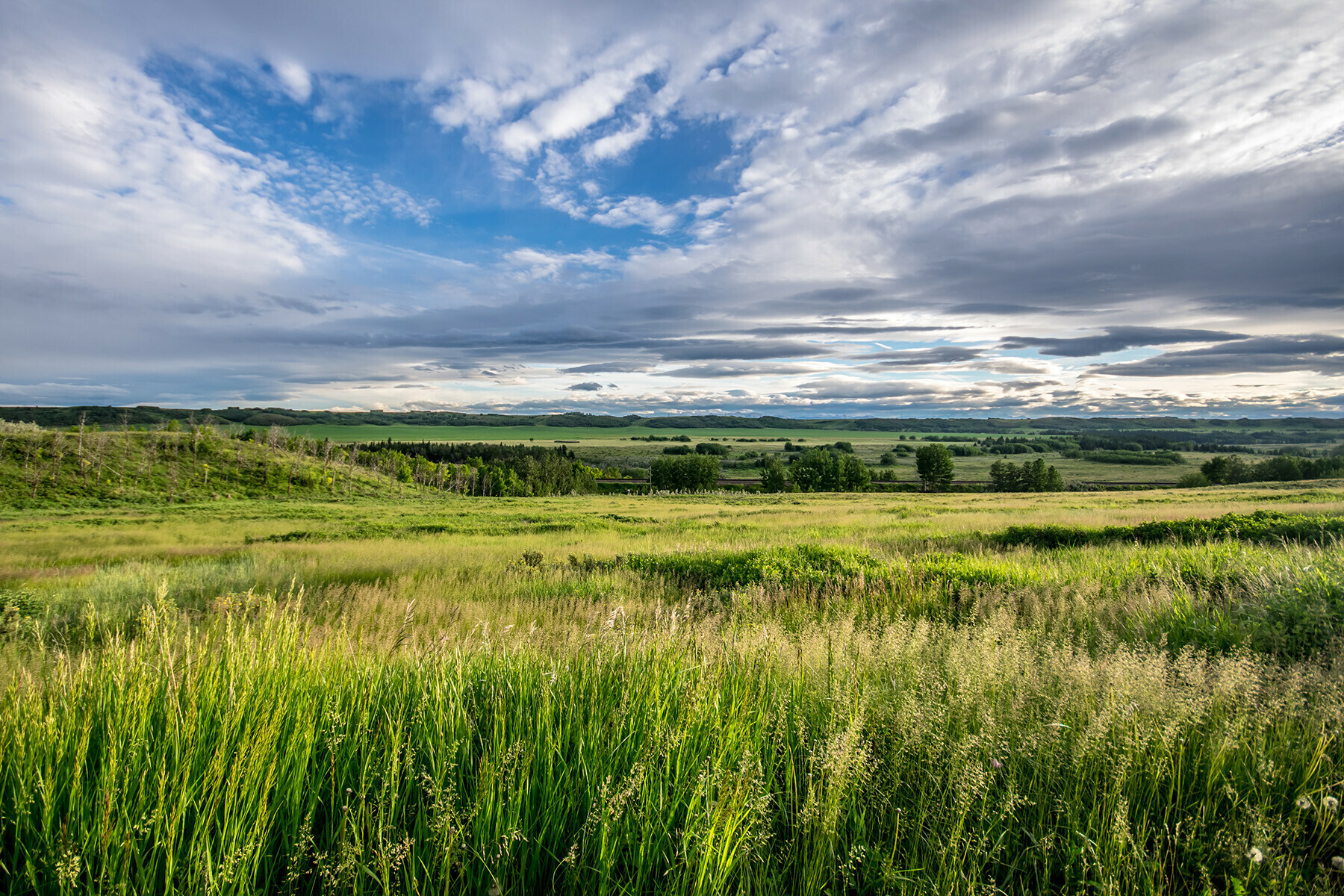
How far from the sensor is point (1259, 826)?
2.69 meters

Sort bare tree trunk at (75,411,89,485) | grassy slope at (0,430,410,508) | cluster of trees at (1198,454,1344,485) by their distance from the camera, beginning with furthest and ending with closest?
cluster of trees at (1198,454,1344,485)
bare tree trunk at (75,411,89,485)
grassy slope at (0,430,410,508)

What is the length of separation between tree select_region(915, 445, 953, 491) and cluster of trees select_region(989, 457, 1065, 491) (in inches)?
Result: 345

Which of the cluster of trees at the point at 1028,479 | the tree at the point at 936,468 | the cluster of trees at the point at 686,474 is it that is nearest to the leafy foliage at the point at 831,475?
the tree at the point at 936,468

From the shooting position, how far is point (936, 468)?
114m

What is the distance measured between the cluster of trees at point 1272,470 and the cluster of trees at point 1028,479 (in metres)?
18.3

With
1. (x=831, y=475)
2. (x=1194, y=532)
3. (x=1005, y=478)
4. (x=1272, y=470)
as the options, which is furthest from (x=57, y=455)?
(x=1272, y=470)

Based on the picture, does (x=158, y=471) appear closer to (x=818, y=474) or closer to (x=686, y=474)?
(x=686, y=474)

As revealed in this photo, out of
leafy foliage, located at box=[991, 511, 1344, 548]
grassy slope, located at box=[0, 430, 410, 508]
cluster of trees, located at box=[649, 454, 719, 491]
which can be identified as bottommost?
cluster of trees, located at box=[649, 454, 719, 491]

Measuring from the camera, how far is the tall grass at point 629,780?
97.7 inches

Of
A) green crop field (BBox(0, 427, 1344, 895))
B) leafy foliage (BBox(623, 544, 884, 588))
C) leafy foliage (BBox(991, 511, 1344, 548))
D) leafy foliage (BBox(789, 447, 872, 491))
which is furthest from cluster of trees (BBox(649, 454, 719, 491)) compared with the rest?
green crop field (BBox(0, 427, 1344, 895))

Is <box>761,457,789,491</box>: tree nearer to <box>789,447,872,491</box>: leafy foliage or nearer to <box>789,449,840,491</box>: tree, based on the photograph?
<box>789,447,872,491</box>: leafy foliage

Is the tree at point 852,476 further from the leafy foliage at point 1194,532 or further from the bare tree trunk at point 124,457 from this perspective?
the bare tree trunk at point 124,457

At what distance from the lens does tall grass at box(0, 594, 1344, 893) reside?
2480 millimetres

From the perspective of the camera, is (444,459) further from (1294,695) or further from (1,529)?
(1294,695)
